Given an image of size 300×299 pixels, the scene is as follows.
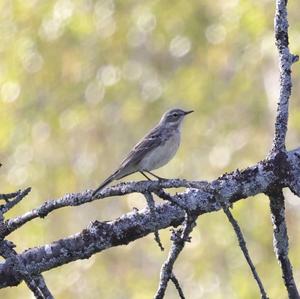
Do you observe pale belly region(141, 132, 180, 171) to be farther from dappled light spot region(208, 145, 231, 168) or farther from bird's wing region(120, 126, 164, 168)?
dappled light spot region(208, 145, 231, 168)

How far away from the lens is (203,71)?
12898 millimetres

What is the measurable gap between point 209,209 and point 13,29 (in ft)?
28.7

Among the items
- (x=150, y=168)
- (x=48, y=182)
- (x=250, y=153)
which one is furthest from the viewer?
(x=48, y=182)

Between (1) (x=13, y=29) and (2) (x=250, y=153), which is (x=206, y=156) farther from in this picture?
(1) (x=13, y=29)

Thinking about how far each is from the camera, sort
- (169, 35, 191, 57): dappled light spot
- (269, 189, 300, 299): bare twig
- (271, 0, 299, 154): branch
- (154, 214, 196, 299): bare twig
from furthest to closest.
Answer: (169, 35, 191, 57): dappled light spot, (271, 0, 299, 154): branch, (269, 189, 300, 299): bare twig, (154, 214, 196, 299): bare twig

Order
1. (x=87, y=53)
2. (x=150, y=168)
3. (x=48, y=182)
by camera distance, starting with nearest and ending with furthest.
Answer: (x=150, y=168) → (x=48, y=182) → (x=87, y=53)

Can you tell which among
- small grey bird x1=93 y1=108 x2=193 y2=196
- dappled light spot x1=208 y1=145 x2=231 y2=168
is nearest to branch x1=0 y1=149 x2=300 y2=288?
small grey bird x1=93 y1=108 x2=193 y2=196

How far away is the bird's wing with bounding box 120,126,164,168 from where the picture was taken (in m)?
7.36

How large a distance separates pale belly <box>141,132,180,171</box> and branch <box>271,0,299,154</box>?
287cm

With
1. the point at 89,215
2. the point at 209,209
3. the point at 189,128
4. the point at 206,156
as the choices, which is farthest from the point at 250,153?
the point at 209,209

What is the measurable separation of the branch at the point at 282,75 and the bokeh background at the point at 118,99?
20.5ft

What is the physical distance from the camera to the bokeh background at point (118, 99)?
11.3 metres

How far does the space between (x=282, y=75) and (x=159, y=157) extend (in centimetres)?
293

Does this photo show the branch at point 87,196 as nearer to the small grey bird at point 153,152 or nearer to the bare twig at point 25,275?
the bare twig at point 25,275
